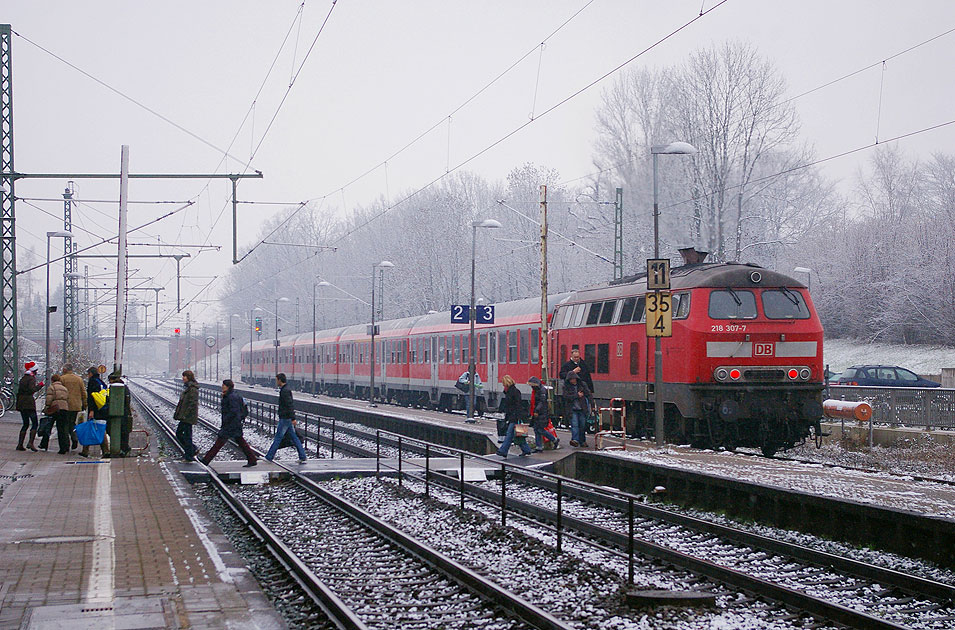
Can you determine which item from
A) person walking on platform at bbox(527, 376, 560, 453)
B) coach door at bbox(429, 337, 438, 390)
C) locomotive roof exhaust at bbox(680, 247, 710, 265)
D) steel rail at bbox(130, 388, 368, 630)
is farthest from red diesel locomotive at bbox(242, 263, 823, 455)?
coach door at bbox(429, 337, 438, 390)

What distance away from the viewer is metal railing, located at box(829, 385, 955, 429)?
25.4m

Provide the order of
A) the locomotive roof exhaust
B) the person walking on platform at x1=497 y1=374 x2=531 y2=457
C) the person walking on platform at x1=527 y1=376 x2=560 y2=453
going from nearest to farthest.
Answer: the person walking on platform at x1=497 y1=374 x2=531 y2=457 < the person walking on platform at x1=527 y1=376 x2=560 y2=453 < the locomotive roof exhaust

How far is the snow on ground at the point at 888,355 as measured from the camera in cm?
4784

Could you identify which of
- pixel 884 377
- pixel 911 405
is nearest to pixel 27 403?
pixel 911 405

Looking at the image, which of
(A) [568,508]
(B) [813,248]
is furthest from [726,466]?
(B) [813,248]

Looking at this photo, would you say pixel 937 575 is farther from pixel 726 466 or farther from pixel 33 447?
pixel 33 447

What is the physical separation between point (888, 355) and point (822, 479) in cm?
3932

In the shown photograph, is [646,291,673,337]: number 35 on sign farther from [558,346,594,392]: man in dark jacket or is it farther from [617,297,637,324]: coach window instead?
[617,297,637,324]: coach window

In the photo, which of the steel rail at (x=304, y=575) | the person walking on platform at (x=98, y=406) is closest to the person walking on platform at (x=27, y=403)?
the person walking on platform at (x=98, y=406)

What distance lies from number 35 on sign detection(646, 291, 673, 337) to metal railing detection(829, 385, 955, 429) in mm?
9639

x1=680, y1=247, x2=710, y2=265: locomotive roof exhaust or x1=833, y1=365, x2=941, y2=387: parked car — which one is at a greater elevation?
x1=680, y1=247, x2=710, y2=265: locomotive roof exhaust

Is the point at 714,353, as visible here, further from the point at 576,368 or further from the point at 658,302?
the point at 576,368

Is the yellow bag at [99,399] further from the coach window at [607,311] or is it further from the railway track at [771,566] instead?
the coach window at [607,311]

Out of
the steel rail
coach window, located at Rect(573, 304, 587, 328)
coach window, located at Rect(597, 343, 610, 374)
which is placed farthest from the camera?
coach window, located at Rect(573, 304, 587, 328)
